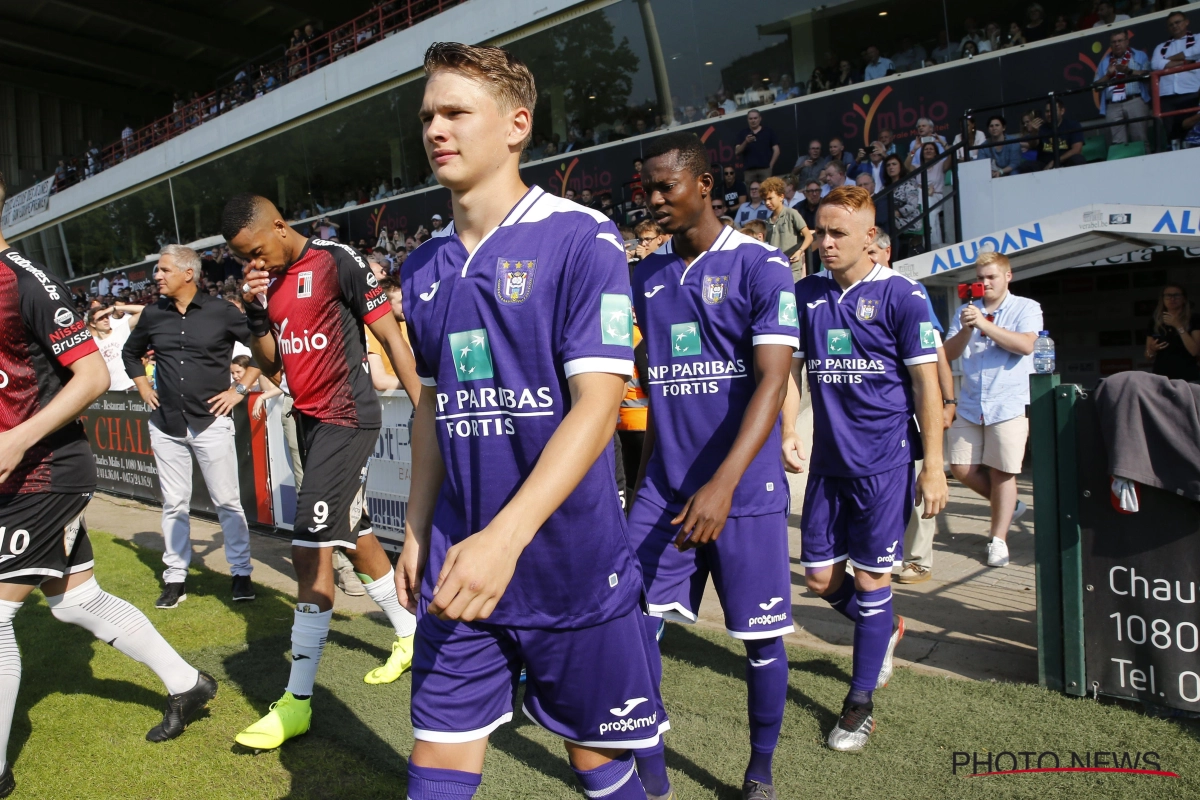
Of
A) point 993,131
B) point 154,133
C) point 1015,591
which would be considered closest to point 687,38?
point 993,131

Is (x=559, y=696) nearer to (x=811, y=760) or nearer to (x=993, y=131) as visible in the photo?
(x=811, y=760)

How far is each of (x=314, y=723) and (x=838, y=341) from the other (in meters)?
2.94

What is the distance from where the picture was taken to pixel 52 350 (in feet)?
11.0

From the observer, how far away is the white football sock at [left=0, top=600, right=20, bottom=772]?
3.30 m

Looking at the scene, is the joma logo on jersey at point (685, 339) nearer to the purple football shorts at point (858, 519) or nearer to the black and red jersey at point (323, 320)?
the purple football shorts at point (858, 519)

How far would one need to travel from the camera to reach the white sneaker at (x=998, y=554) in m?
6.09

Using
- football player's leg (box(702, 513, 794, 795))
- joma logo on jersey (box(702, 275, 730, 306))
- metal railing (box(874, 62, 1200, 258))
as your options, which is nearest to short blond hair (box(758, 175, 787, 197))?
metal railing (box(874, 62, 1200, 258))

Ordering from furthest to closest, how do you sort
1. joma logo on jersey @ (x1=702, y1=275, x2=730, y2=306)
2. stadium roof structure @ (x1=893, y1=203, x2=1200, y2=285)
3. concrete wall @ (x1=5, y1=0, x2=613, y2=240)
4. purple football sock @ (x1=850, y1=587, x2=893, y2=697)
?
concrete wall @ (x1=5, y1=0, x2=613, y2=240)
stadium roof structure @ (x1=893, y1=203, x2=1200, y2=285)
purple football sock @ (x1=850, y1=587, x2=893, y2=697)
joma logo on jersey @ (x1=702, y1=275, x2=730, y2=306)

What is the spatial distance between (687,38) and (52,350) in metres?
15.8

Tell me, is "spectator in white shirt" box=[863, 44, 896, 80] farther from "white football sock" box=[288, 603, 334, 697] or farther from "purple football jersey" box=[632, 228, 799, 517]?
"white football sock" box=[288, 603, 334, 697]

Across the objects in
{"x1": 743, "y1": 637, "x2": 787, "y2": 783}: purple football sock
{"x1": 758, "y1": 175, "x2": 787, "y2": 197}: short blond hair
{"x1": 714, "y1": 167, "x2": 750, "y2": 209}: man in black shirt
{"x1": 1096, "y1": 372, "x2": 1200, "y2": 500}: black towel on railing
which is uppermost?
{"x1": 714, "y1": 167, "x2": 750, "y2": 209}: man in black shirt

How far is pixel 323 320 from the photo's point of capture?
4102 millimetres

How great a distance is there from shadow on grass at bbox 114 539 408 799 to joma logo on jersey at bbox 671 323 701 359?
2.00 m

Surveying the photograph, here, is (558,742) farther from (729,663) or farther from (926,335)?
(926,335)
